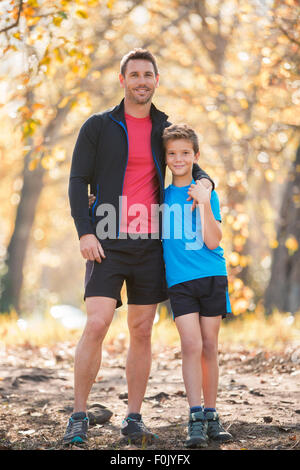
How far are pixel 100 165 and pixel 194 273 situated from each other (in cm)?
93

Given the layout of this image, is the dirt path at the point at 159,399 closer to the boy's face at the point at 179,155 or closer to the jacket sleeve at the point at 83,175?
the jacket sleeve at the point at 83,175

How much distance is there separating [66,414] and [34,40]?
366 cm

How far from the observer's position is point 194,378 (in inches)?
136

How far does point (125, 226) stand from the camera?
11.9 ft

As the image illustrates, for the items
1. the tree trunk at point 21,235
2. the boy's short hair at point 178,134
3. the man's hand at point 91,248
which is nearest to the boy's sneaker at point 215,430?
the man's hand at point 91,248

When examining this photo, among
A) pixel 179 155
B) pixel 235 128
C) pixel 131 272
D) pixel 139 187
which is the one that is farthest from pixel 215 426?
pixel 235 128

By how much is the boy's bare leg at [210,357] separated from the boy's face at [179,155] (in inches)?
38.8

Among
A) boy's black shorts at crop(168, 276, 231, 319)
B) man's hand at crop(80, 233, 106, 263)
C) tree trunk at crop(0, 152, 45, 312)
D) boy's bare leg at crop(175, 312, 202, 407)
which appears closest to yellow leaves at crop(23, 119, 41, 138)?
man's hand at crop(80, 233, 106, 263)

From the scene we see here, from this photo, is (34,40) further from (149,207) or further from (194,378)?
(194,378)

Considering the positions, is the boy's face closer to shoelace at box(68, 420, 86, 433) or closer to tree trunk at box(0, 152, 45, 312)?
shoelace at box(68, 420, 86, 433)

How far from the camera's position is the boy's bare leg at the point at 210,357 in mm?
3600

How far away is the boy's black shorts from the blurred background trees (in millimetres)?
2676

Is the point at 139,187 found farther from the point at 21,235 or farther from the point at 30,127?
the point at 21,235
